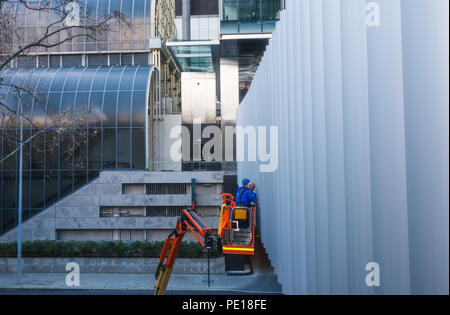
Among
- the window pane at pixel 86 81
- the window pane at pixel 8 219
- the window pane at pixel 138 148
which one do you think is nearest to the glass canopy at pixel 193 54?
the window pane at pixel 86 81

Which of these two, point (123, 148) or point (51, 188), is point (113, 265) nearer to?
point (51, 188)

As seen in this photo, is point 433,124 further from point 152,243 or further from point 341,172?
point 152,243

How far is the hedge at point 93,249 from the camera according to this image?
20.8 m

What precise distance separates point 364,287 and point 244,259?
56.9ft

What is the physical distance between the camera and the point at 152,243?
21.2 m

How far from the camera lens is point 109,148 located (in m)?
25.5

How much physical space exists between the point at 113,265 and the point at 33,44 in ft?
41.1

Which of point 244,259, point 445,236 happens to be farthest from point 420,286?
point 244,259

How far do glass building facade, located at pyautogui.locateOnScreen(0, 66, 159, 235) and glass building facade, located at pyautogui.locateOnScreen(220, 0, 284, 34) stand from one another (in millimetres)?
7227

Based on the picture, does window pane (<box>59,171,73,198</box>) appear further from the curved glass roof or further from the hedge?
the hedge

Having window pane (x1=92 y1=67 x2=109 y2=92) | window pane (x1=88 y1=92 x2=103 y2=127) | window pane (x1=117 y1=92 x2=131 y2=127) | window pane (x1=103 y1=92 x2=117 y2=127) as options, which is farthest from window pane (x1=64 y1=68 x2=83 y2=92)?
window pane (x1=117 y1=92 x2=131 y2=127)

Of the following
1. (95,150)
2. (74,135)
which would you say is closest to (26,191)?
(74,135)

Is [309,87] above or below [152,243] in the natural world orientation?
above

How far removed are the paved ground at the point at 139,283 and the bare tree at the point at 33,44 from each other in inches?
261
